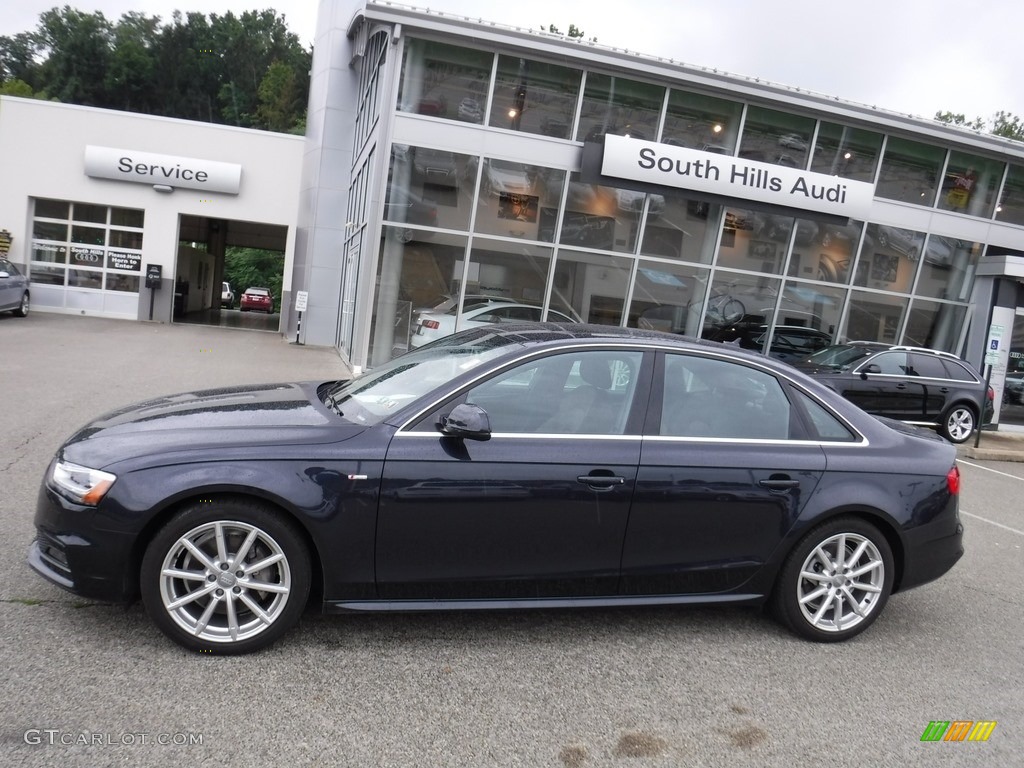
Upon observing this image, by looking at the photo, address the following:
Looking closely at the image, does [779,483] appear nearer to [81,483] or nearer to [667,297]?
[81,483]

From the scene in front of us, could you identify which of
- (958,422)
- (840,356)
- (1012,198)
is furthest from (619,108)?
(1012,198)

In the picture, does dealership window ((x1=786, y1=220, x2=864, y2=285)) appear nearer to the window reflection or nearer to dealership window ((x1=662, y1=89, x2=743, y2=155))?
dealership window ((x1=662, y1=89, x2=743, y2=155))

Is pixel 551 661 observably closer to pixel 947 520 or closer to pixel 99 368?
pixel 947 520

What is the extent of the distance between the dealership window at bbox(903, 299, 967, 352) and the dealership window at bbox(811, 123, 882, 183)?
326cm

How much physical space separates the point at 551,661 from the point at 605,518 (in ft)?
2.35

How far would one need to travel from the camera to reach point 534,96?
45.8ft

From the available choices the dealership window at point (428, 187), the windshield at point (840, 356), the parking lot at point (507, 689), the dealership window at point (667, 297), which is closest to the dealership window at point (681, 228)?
the dealership window at point (667, 297)

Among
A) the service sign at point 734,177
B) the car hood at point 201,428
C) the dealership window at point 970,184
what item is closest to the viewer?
the car hood at point 201,428

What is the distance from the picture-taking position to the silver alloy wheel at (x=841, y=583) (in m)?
4.06

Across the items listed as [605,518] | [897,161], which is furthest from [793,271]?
[605,518]

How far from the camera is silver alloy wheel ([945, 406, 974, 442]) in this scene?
12672mm

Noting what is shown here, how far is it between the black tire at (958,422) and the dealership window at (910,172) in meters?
5.48

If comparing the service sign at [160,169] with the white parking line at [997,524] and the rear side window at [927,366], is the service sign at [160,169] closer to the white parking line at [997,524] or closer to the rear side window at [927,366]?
the rear side window at [927,366]

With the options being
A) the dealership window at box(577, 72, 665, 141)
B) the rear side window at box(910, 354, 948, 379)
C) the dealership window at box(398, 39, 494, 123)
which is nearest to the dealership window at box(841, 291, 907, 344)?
the rear side window at box(910, 354, 948, 379)
